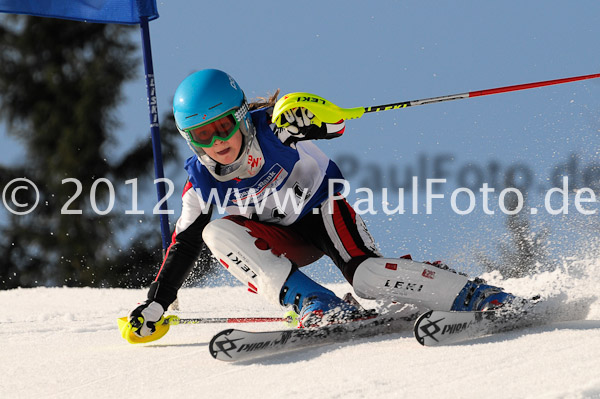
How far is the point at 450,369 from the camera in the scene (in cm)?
224

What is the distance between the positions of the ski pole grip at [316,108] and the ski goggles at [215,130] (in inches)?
7.5

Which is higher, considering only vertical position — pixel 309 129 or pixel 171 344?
pixel 309 129

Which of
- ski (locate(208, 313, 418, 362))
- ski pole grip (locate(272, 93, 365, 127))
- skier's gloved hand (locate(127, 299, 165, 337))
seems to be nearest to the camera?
ski (locate(208, 313, 418, 362))

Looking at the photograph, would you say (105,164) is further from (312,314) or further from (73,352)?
(312,314)

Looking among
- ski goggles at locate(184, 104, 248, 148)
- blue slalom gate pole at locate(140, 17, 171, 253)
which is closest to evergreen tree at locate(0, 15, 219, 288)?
blue slalom gate pole at locate(140, 17, 171, 253)

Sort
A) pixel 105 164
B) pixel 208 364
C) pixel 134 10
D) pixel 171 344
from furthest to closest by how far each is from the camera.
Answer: pixel 105 164
pixel 134 10
pixel 171 344
pixel 208 364

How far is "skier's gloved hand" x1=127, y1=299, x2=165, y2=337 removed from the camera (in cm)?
328

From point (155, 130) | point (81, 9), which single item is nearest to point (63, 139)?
point (81, 9)

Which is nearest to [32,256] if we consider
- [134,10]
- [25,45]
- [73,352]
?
[25,45]

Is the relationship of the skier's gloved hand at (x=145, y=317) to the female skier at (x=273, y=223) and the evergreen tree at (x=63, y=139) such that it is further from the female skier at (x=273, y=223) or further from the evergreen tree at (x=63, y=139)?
the evergreen tree at (x=63, y=139)

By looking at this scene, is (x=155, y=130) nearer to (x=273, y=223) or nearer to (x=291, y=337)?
(x=273, y=223)

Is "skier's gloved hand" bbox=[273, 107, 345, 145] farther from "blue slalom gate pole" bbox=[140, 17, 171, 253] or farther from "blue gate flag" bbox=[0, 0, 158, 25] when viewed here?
"blue gate flag" bbox=[0, 0, 158, 25]

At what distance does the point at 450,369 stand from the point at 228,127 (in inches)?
59.7

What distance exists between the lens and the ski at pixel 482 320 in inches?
→ 100
